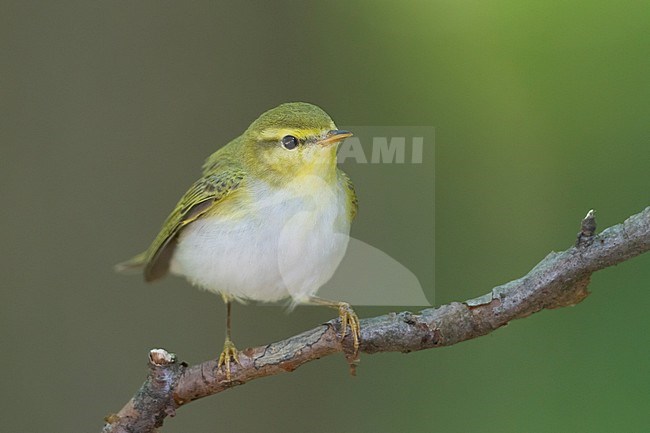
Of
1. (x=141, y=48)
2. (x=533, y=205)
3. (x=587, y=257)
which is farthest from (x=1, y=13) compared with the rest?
(x=587, y=257)

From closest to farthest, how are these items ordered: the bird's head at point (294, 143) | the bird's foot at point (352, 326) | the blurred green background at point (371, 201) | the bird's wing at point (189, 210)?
the bird's foot at point (352, 326), the bird's head at point (294, 143), the bird's wing at point (189, 210), the blurred green background at point (371, 201)

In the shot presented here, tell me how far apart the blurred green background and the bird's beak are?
1.50 ft

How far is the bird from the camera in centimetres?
150

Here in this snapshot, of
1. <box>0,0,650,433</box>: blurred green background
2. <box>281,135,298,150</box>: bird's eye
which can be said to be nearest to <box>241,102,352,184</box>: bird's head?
<box>281,135,298,150</box>: bird's eye

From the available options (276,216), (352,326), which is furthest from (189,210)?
(352,326)

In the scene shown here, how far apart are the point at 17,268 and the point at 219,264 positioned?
1098 millimetres

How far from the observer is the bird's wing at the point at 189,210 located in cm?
167

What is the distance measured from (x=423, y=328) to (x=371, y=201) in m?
0.61

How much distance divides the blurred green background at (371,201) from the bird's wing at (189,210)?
0.38 metres

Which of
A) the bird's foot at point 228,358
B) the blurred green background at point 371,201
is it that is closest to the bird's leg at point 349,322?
the bird's foot at point 228,358

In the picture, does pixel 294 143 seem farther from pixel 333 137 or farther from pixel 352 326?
pixel 352 326

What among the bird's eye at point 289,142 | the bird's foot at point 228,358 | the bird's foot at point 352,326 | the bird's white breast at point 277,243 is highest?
the bird's eye at point 289,142

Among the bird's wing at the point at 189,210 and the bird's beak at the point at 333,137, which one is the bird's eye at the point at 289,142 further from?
the bird's wing at the point at 189,210

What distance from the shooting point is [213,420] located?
101 inches
